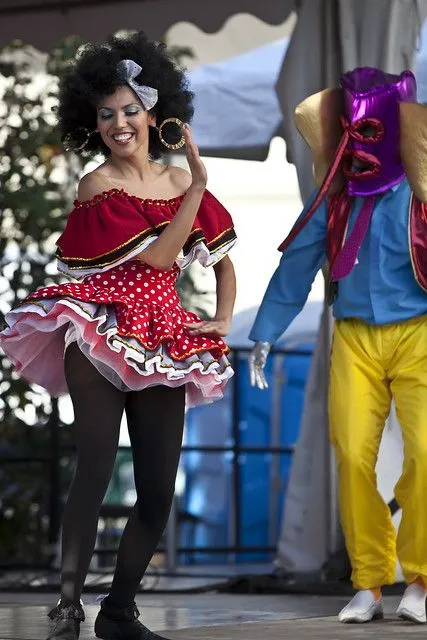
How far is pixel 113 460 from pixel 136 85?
1.03 metres

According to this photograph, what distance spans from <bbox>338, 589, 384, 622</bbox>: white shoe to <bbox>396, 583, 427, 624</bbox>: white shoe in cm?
10

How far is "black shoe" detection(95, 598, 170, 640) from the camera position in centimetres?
349

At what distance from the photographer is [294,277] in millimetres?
4703

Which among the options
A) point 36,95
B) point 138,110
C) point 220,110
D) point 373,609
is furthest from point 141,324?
point 36,95

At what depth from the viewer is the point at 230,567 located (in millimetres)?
8805

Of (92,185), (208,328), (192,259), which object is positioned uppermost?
(92,185)

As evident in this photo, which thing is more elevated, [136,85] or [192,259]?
[136,85]

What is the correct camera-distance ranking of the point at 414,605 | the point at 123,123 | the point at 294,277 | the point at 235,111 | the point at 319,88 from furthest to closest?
1. the point at 235,111
2. the point at 319,88
3. the point at 294,277
4. the point at 414,605
5. the point at 123,123

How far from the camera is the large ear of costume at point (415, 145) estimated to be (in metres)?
4.52

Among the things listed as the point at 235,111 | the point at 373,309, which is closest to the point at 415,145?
the point at 373,309

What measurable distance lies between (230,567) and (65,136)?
5.37m

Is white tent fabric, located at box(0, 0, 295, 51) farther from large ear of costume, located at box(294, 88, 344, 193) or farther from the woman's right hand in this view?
the woman's right hand

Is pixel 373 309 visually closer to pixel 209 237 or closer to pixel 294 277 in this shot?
pixel 294 277

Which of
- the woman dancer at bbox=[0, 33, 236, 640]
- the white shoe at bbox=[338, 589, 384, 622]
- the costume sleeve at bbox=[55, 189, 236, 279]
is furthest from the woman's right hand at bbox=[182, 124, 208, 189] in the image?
the white shoe at bbox=[338, 589, 384, 622]
